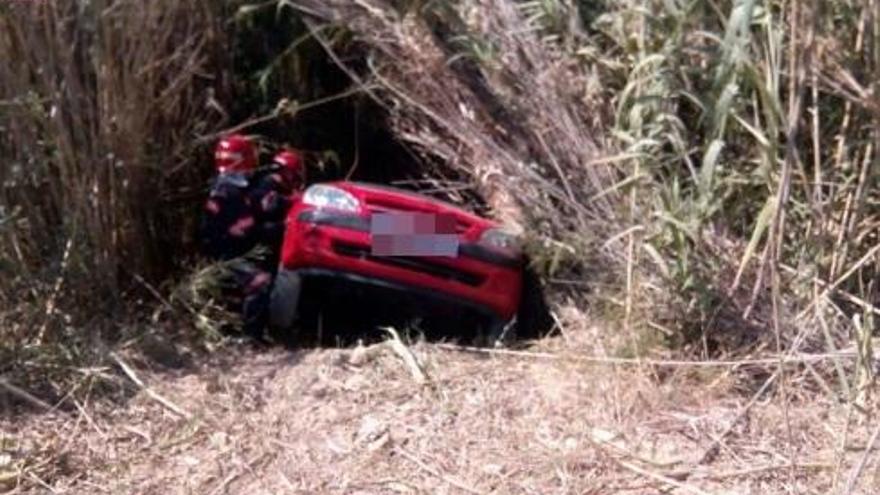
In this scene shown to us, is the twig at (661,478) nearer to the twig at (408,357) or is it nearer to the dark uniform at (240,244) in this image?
the twig at (408,357)

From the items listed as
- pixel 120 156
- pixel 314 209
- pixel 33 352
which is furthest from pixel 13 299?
pixel 314 209

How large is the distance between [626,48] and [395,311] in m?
0.93

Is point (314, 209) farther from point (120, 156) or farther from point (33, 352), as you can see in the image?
point (33, 352)

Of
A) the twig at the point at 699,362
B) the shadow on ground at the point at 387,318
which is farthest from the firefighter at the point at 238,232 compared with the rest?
the twig at the point at 699,362

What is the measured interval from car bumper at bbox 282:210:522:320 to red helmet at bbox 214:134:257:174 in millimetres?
331

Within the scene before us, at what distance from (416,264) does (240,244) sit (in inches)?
20.5

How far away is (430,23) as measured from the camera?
4105 mm

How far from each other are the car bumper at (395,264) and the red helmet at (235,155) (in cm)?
33

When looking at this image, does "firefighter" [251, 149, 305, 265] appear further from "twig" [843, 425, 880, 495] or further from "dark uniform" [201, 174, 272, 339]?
"twig" [843, 425, 880, 495]

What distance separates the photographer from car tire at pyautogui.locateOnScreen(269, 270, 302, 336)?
4.00 metres

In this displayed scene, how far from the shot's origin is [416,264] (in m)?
4.00

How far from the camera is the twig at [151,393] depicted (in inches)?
143

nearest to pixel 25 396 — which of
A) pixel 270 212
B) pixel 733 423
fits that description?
pixel 270 212

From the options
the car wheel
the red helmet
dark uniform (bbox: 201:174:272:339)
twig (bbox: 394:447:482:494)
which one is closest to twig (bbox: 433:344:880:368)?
the car wheel
